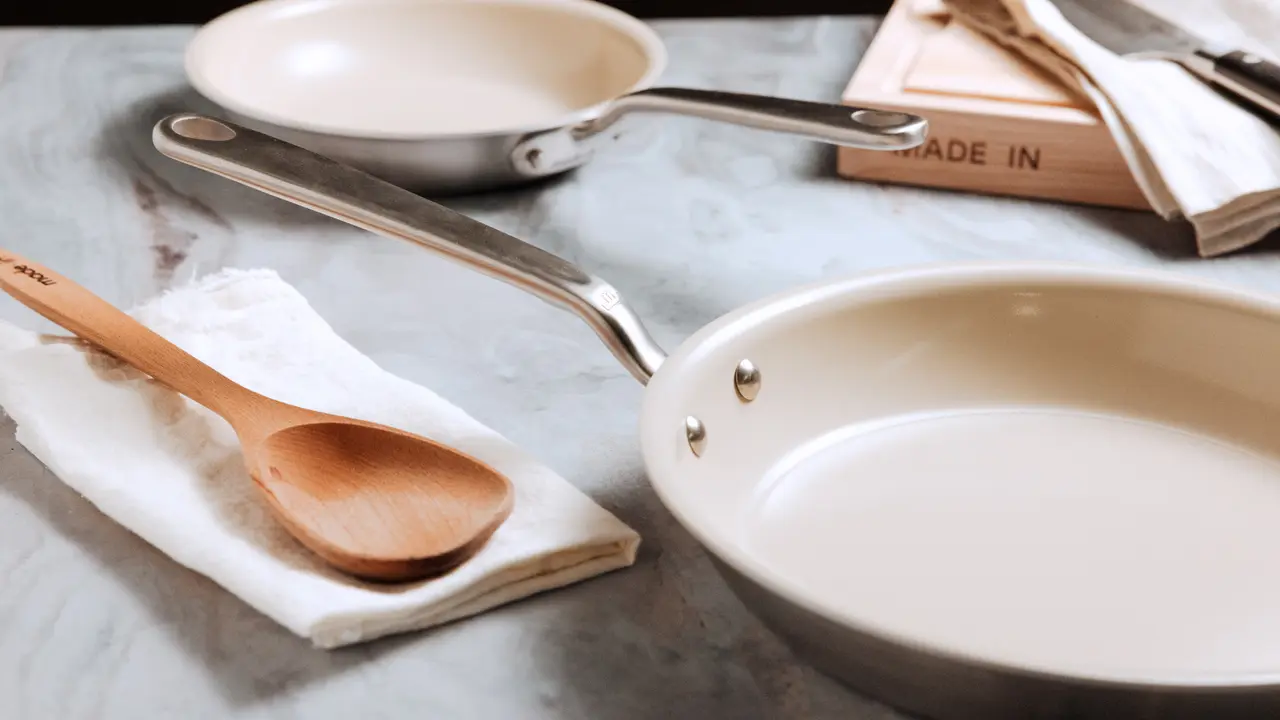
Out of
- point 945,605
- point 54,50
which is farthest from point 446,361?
point 54,50

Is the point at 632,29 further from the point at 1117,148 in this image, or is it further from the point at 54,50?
the point at 54,50

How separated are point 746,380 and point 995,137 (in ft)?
1.15

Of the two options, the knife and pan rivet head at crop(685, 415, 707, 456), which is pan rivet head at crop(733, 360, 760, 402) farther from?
the knife

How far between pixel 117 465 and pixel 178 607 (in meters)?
0.07

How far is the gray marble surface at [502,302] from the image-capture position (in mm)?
398

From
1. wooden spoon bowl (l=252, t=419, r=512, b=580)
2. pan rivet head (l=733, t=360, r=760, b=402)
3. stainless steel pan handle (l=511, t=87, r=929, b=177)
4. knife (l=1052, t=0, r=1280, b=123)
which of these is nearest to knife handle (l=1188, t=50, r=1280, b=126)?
knife (l=1052, t=0, r=1280, b=123)

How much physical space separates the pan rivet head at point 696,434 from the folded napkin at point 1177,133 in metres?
0.37

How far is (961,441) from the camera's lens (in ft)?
1.65

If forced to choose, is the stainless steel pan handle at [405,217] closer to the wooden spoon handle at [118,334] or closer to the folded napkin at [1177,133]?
the wooden spoon handle at [118,334]

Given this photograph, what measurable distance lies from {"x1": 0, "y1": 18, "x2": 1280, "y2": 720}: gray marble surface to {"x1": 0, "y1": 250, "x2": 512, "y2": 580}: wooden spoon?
Answer: 0.03m

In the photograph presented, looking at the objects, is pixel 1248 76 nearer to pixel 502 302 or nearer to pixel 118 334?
pixel 502 302

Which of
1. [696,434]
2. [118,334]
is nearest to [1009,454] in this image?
[696,434]

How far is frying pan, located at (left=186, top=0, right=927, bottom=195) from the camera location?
0.71 meters

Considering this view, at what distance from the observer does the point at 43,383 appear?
1.68ft
